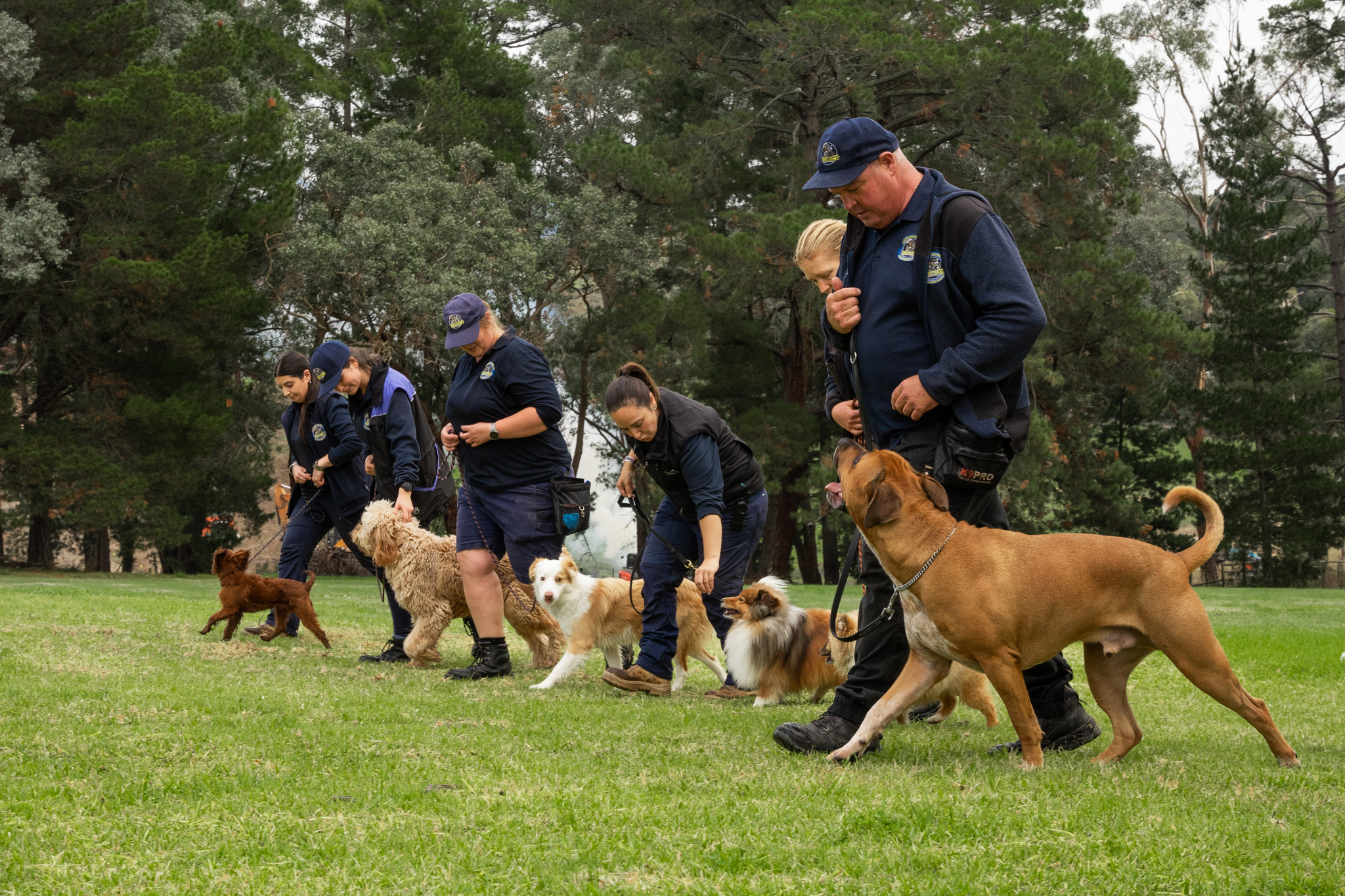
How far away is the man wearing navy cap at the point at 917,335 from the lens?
4.40 metres

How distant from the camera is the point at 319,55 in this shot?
35.4 m

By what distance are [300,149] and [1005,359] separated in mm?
29506

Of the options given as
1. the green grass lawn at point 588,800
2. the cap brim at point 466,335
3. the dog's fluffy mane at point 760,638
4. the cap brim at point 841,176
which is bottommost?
the green grass lawn at point 588,800

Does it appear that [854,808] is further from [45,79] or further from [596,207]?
[45,79]

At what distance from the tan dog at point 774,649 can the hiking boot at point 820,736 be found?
7.08ft

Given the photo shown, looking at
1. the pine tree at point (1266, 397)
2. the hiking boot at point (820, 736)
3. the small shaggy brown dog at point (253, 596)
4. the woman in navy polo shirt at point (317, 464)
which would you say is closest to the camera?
the hiking boot at point (820, 736)

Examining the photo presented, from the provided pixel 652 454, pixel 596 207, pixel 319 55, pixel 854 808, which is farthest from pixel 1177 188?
pixel 854 808

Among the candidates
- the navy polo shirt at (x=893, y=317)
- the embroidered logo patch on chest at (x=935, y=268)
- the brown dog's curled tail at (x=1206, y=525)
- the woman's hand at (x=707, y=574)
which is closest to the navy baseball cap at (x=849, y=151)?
the navy polo shirt at (x=893, y=317)

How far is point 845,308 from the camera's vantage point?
473 centimetres

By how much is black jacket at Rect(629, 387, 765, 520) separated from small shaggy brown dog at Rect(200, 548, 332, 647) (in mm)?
3851

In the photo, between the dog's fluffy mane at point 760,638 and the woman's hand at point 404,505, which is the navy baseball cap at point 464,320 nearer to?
the woman's hand at point 404,505

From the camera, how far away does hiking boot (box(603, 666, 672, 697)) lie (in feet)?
23.8

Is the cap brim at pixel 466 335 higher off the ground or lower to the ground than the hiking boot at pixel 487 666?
higher

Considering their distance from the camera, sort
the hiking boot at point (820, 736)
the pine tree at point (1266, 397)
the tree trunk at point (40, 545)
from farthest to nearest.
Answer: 1. the pine tree at point (1266, 397)
2. the tree trunk at point (40, 545)
3. the hiking boot at point (820, 736)
